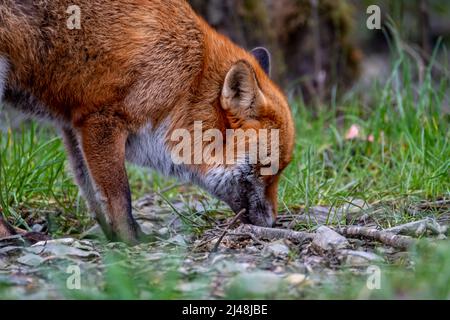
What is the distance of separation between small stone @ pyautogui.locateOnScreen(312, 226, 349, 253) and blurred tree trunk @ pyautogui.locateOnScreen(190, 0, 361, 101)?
5.55m

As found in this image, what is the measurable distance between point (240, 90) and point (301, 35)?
5743mm

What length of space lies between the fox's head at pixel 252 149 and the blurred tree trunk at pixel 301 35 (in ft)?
14.5

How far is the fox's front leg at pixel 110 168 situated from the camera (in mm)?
5750

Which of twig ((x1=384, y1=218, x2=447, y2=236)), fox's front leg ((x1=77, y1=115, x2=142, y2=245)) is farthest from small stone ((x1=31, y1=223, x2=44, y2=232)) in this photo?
twig ((x1=384, y1=218, x2=447, y2=236))

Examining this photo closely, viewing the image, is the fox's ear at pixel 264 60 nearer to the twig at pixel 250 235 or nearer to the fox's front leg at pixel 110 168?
the fox's front leg at pixel 110 168

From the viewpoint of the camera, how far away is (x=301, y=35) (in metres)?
11.5

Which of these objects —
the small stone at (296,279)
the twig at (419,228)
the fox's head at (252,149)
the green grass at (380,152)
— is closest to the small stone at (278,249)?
the small stone at (296,279)

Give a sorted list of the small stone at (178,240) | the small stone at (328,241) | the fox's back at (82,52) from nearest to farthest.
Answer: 1. the small stone at (328,241)
2. the small stone at (178,240)
3. the fox's back at (82,52)

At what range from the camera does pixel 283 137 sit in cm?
618

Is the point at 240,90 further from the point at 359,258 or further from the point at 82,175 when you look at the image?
the point at 359,258

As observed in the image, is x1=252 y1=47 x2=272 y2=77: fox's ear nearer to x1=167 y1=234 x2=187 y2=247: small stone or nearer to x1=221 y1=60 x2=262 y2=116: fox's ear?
x1=221 y1=60 x2=262 y2=116: fox's ear

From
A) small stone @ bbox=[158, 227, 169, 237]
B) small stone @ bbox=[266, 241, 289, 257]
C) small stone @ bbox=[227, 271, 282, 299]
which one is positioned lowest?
small stone @ bbox=[158, 227, 169, 237]

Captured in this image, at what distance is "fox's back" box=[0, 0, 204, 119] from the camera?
223 inches

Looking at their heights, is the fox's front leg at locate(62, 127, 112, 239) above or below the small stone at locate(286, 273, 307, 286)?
above
